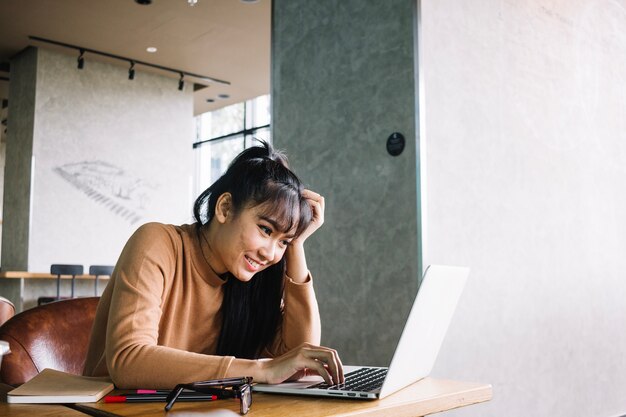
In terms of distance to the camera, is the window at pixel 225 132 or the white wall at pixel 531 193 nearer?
the white wall at pixel 531 193

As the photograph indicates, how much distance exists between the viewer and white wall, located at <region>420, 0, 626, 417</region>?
8.34 ft

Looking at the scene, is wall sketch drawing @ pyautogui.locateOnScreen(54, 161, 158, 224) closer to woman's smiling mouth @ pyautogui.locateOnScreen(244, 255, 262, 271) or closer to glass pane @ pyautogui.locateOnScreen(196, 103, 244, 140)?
glass pane @ pyautogui.locateOnScreen(196, 103, 244, 140)

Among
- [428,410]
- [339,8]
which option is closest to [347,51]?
[339,8]

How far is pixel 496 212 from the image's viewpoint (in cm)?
274

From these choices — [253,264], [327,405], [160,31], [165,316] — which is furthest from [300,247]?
[160,31]

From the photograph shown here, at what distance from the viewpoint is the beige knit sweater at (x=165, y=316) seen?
117cm

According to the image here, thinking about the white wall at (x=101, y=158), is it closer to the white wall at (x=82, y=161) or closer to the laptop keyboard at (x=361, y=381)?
the white wall at (x=82, y=161)

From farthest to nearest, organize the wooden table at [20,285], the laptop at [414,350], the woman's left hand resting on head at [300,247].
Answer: the wooden table at [20,285], the woman's left hand resting on head at [300,247], the laptop at [414,350]

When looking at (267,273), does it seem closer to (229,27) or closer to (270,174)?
(270,174)

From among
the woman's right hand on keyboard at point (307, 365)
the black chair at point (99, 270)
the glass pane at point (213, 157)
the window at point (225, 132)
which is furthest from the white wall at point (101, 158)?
the woman's right hand on keyboard at point (307, 365)

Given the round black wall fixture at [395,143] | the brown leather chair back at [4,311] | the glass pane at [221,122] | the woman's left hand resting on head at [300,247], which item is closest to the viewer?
the woman's left hand resting on head at [300,247]

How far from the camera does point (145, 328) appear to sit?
1271 mm

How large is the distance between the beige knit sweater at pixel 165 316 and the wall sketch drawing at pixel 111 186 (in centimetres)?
583

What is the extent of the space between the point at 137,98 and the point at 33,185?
1614mm
